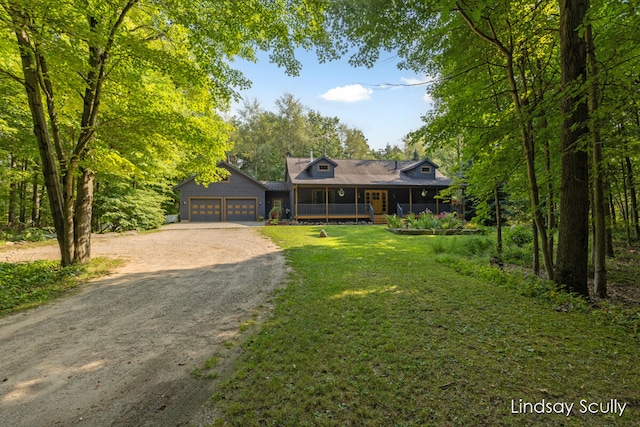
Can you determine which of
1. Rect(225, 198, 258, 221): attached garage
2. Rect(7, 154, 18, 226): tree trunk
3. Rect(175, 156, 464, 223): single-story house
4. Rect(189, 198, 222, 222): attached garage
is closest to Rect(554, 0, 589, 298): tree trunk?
Rect(175, 156, 464, 223): single-story house

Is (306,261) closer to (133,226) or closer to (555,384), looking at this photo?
(555,384)

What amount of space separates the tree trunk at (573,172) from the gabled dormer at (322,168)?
1751 cm

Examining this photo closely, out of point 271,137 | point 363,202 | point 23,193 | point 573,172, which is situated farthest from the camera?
point 271,137

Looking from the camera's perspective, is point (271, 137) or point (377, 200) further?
point (271, 137)

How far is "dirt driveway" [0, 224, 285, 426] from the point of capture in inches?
85.7

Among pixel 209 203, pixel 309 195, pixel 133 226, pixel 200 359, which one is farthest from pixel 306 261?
pixel 209 203

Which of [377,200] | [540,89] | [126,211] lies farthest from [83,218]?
[377,200]

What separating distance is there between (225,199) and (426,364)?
2175 centimetres

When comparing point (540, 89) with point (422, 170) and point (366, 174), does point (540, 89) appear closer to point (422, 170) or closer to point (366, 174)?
point (366, 174)

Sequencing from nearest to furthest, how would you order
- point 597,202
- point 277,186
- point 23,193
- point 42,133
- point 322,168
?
point 597,202, point 42,133, point 23,193, point 322,168, point 277,186

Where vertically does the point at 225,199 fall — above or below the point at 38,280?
above

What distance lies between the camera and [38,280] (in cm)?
559

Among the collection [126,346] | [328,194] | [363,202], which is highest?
[328,194]

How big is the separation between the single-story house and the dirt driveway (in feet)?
48.3
